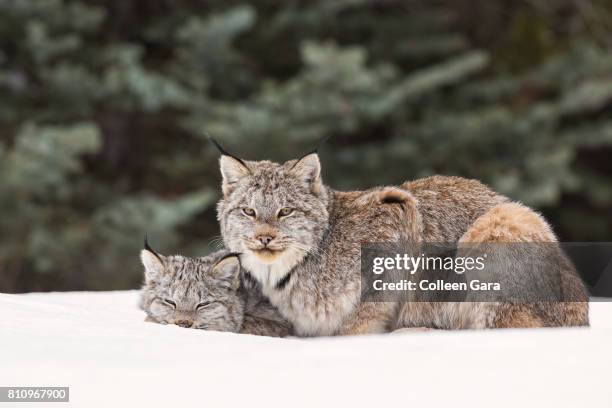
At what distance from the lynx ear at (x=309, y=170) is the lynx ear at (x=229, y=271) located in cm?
54

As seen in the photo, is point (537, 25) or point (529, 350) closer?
point (529, 350)

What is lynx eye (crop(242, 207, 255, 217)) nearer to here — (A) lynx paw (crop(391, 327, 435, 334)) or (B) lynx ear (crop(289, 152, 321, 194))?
(B) lynx ear (crop(289, 152, 321, 194))

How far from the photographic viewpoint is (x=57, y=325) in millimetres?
4480

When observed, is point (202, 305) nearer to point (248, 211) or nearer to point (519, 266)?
point (248, 211)

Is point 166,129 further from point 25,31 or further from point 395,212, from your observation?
point 395,212

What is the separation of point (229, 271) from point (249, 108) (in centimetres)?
959

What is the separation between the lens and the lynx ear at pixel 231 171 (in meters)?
5.24

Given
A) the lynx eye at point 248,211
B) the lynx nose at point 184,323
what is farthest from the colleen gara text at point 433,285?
the lynx nose at point 184,323

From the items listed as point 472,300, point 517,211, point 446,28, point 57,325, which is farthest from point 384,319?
point 446,28

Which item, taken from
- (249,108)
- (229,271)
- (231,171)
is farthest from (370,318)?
(249,108)

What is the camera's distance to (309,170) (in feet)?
17.1

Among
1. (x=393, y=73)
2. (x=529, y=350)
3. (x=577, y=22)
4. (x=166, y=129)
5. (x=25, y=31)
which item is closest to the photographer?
(x=529, y=350)

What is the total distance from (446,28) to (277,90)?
4.67 meters

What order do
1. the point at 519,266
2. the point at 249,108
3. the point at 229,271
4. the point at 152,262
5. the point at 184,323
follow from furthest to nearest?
the point at 249,108 < the point at 152,262 < the point at 229,271 < the point at 184,323 < the point at 519,266
